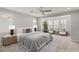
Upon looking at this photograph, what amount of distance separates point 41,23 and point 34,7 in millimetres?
711

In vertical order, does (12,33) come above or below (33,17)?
below

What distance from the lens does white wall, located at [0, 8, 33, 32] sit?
7.84ft

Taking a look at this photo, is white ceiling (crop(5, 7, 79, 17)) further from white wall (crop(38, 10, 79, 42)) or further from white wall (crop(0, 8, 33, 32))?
white wall (crop(38, 10, 79, 42))

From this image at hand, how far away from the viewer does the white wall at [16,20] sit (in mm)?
2391

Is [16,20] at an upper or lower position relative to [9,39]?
upper

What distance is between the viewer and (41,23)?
282cm

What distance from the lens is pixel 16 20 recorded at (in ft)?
8.55

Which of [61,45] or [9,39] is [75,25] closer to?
[61,45]

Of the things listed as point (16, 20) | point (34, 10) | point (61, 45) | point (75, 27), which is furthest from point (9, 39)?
point (75, 27)

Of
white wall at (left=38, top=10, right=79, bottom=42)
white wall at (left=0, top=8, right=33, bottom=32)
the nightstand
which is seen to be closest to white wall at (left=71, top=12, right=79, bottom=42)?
white wall at (left=38, top=10, right=79, bottom=42)

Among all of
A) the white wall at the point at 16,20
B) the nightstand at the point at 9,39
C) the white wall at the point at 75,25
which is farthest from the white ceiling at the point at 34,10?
the nightstand at the point at 9,39

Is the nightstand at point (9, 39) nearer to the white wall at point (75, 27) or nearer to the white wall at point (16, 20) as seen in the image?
the white wall at point (16, 20)
